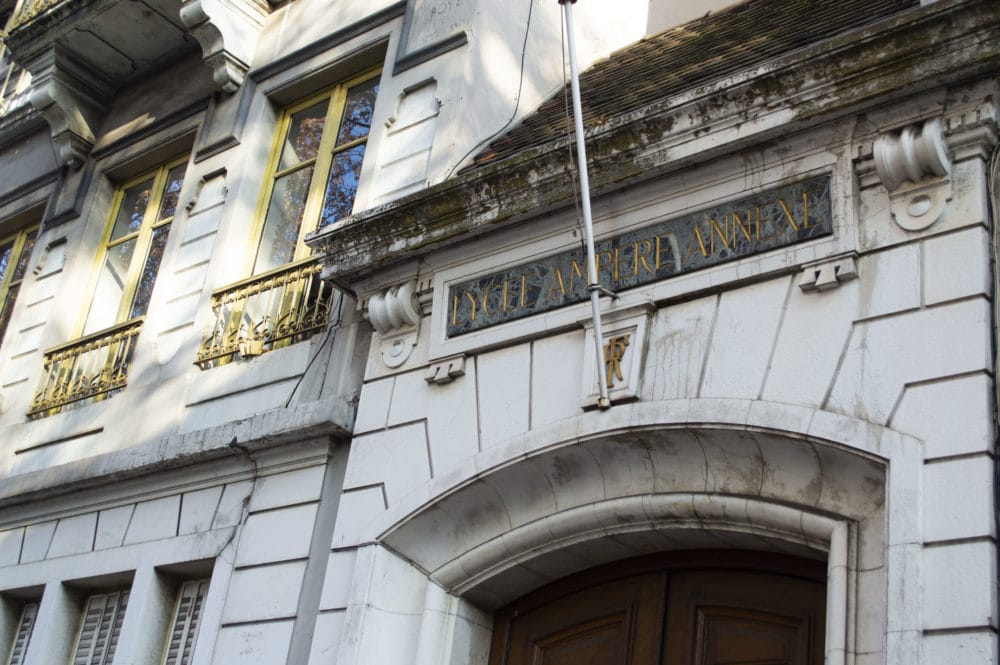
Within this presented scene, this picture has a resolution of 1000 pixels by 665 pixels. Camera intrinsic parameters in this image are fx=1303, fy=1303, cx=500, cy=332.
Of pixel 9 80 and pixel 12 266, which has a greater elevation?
pixel 9 80

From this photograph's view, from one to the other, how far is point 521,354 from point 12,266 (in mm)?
7327

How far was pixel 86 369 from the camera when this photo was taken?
34.5ft

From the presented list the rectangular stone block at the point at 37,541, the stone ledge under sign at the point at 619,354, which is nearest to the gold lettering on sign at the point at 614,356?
the stone ledge under sign at the point at 619,354

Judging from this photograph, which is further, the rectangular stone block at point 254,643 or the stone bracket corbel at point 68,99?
the stone bracket corbel at point 68,99

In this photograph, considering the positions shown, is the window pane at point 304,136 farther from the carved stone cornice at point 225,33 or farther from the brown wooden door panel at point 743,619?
the brown wooden door panel at point 743,619

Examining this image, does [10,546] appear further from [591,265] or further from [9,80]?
[9,80]

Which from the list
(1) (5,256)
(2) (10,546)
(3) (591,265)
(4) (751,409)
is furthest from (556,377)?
(1) (5,256)

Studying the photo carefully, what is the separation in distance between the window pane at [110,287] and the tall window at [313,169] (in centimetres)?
177

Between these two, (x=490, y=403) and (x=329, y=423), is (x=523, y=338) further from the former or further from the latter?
(x=329, y=423)

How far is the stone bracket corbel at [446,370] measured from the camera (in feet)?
24.9

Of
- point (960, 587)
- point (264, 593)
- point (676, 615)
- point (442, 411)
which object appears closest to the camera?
point (960, 587)

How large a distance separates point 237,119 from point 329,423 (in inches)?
137

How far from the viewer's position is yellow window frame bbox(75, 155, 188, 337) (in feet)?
35.6

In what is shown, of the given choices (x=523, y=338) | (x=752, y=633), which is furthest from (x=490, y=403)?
(x=752, y=633)
